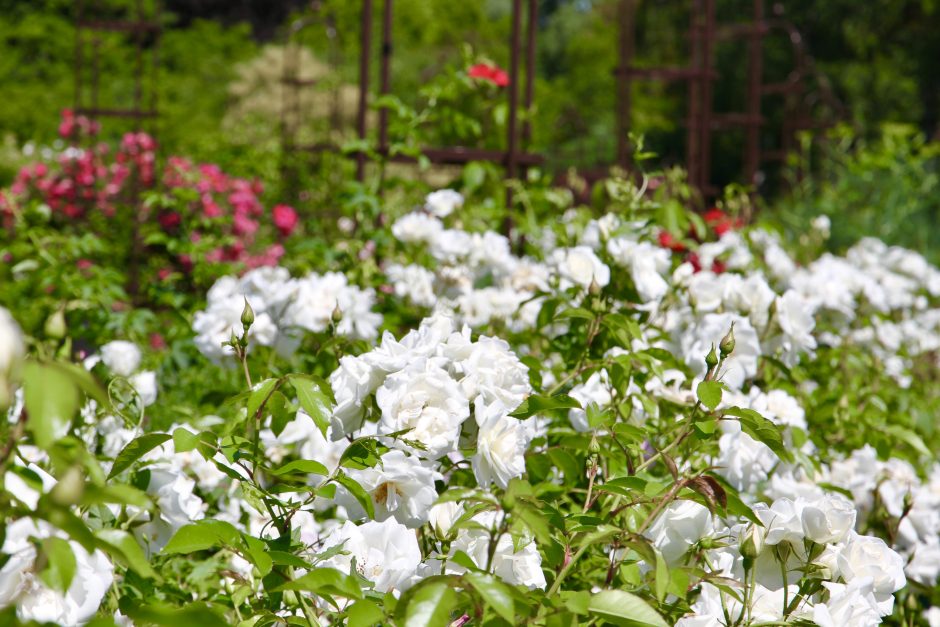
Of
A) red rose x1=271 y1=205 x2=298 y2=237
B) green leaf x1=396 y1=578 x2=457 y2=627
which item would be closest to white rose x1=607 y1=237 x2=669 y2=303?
green leaf x1=396 y1=578 x2=457 y2=627

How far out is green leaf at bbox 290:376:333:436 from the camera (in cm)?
105

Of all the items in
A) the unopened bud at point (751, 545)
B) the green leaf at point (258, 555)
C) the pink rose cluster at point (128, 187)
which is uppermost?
the unopened bud at point (751, 545)

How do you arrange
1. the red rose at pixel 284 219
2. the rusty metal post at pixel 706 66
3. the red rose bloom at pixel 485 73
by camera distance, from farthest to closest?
the rusty metal post at pixel 706 66, the red rose at pixel 284 219, the red rose bloom at pixel 485 73

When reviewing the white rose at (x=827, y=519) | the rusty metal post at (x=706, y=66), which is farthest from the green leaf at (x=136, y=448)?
the rusty metal post at (x=706, y=66)

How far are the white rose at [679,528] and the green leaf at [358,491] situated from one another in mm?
317

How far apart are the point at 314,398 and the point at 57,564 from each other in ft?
1.53

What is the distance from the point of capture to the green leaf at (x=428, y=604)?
28.9 inches

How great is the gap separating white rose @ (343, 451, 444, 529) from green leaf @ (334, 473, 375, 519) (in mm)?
30

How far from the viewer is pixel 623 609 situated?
0.86m

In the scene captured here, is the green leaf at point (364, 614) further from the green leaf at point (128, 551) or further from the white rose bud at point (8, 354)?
the white rose bud at point (8, 354)

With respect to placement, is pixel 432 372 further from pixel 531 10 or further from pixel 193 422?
pixel 531 10

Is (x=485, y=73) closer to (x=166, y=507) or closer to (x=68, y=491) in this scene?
(x=166, y=507)

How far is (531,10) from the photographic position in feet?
11.0

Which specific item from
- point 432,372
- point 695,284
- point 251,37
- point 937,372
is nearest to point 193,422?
point 432,372
